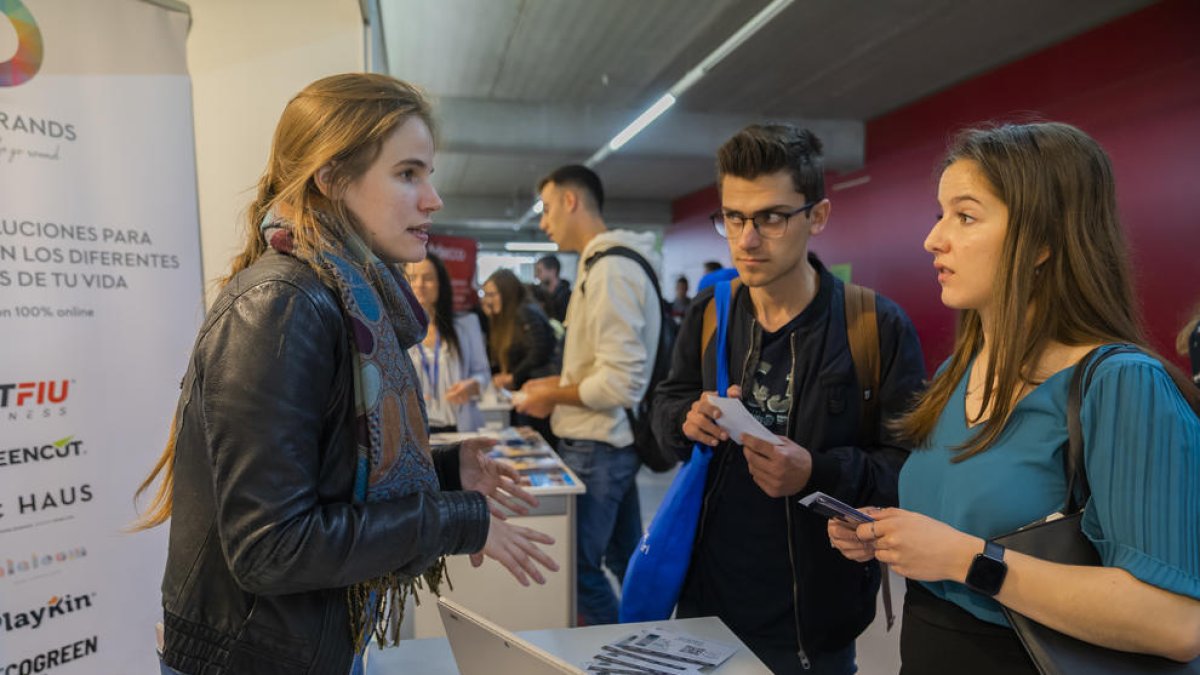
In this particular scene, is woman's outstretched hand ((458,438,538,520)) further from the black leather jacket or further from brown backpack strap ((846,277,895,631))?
brown backpack strap ((846,277,895,631))

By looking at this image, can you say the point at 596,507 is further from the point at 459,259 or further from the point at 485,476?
the point at 459,259

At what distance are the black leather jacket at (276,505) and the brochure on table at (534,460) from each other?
1.19 metres

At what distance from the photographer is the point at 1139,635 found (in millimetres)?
862

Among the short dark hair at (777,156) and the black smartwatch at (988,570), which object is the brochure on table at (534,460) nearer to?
the short dark hair at (777,156)

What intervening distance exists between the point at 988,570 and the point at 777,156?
3.34 feet

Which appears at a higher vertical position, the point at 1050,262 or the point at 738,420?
the point at 1050,262

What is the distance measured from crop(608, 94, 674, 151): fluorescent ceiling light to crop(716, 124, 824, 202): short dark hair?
16.4 ft

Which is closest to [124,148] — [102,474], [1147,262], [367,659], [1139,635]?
[102,474]

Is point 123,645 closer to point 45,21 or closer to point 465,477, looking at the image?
point 465,477

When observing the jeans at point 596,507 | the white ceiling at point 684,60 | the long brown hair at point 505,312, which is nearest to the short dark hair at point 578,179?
the jeans at point 596,507

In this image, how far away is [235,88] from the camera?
2.51 m

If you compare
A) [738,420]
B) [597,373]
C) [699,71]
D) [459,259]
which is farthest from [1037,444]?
[459,259]

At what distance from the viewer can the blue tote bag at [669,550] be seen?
5.41 feet

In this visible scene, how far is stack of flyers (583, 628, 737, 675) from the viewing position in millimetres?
1284
